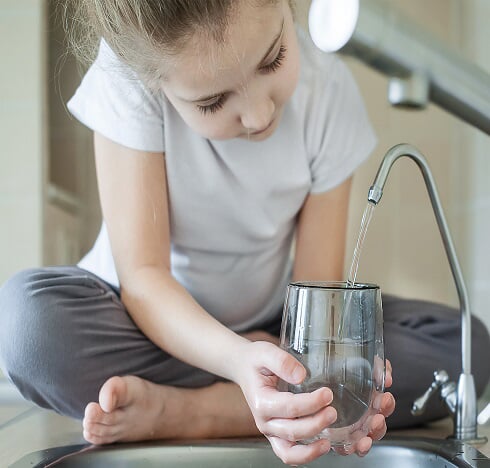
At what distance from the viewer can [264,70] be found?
938 millimetres

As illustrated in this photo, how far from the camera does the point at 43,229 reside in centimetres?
218

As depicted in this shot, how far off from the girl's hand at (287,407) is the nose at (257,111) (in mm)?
267

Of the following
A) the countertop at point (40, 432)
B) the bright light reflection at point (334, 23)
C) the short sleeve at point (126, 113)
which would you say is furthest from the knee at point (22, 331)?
the bright light reflection at point (334, 23)

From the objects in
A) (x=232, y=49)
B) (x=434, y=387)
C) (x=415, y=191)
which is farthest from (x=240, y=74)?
(x=415, y=191)

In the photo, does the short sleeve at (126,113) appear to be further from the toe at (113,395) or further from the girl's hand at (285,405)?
the girl's hand at (285,405)

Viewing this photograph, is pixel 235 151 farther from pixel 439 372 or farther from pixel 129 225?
pixel 439 372

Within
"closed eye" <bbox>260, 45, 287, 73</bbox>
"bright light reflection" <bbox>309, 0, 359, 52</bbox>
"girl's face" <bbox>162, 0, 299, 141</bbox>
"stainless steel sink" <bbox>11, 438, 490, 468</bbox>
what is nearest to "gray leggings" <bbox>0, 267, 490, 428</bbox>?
"stainless steel sink" <bbox>11, 438, 490, 468</bbox>

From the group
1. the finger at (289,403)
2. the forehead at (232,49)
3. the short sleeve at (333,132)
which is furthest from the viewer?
the short sleeve at (333,132)

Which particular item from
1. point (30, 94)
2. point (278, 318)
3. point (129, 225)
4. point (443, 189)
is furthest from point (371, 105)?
point (129, 225)

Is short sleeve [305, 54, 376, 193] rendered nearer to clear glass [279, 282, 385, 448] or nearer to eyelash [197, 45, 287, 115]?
eyelash [197, 45, 287, 115]

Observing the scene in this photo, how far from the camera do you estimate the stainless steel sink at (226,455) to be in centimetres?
95

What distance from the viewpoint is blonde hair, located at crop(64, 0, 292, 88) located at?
90 cm

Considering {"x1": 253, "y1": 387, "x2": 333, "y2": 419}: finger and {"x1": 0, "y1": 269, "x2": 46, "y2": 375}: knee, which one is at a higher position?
{"x1": 0, "y1": 269, "x2": 46, "y2": 375}: knee

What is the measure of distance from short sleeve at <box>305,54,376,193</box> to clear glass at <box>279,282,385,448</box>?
55 cm
